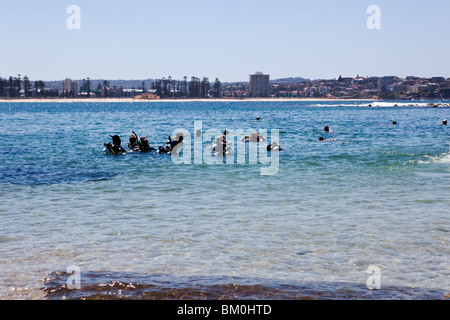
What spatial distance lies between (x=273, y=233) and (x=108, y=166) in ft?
53.2

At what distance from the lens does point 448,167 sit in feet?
78.4

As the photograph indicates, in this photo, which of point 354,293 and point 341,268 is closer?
point 354,293

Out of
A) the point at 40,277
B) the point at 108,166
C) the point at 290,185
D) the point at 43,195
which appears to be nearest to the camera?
the point at 40,277

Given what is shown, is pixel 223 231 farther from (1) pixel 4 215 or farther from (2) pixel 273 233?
(1) pixel 4 215

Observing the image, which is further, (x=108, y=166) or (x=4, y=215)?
(x=108, y=166)

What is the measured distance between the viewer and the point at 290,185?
1948 cm

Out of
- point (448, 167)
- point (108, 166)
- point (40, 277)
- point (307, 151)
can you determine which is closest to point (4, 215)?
point (40, 277)

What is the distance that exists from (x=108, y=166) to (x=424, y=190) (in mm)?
16131

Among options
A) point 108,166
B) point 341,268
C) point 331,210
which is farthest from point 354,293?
point 108,166

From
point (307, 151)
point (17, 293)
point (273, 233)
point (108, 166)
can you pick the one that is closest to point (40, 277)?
point (17, 293)
